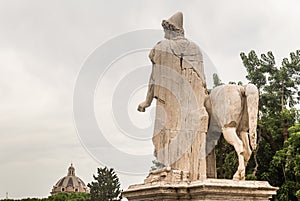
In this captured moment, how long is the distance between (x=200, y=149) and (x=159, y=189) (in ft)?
4.38

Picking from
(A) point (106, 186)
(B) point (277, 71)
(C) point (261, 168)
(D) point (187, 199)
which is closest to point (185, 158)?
(D) point (187, 199)

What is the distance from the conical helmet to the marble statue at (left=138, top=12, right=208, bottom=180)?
0.07 feet

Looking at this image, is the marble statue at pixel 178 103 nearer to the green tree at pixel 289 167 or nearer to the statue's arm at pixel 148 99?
the statue's arm at pixel 148 99

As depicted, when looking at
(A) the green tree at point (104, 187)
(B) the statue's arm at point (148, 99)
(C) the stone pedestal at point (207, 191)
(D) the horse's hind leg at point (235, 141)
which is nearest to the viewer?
(C) the stone pedestal at point (207, 191)

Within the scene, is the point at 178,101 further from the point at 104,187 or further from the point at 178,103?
the point at 104,187

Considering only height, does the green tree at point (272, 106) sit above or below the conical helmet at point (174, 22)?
above

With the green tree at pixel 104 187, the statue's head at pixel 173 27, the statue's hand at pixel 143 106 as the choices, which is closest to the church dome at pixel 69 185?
the green tree at pixel 104 187

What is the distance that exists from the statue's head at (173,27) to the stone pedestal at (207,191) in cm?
330

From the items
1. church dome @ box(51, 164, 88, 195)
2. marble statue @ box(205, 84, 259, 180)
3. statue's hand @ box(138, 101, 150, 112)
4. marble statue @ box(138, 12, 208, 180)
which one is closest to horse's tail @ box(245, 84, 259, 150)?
marble statue @ box(205, 84, 259, 180)

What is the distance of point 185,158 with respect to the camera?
9.72 metres

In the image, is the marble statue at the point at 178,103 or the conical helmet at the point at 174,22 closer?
the marble statue at the point at 178,103

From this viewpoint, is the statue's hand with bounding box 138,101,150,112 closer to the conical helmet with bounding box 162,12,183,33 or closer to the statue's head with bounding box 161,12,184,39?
the statue's head with bounding box 161,12,184,39

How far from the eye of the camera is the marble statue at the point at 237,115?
9648 mm

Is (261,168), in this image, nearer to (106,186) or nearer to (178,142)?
(178,142)
